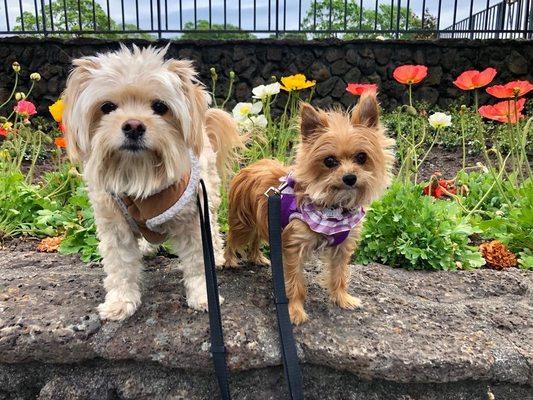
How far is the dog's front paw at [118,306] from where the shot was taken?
2.29m

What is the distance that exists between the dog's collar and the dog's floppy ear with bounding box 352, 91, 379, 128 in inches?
29.2

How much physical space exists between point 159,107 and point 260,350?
1.08m

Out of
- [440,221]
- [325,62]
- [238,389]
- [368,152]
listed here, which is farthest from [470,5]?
[238,389]

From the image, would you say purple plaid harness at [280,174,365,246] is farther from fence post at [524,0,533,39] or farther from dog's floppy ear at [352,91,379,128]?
fence post at [524,0,533,39]

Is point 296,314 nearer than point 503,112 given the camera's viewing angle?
Yes

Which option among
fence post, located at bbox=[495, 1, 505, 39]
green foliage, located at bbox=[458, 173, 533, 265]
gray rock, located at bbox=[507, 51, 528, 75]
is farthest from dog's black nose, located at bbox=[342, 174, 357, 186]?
fence post, located at bbox=[495, 1, 505, 39]

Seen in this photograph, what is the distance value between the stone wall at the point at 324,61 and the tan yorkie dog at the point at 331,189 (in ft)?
21.9

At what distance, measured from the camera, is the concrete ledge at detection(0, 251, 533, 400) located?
2.14 meters

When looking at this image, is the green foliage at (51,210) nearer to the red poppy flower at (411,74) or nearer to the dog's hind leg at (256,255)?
the dog's hind leg at (256,255)

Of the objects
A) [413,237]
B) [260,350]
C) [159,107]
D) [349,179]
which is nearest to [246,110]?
[413,237]

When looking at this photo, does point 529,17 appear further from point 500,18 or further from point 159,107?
point 159,107

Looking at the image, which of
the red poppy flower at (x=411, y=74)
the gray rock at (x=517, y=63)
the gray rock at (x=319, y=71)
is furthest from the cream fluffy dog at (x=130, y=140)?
the gray rock at (x=517, y=63)

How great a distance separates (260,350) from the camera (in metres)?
2.18

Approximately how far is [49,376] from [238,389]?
33.1 inches
